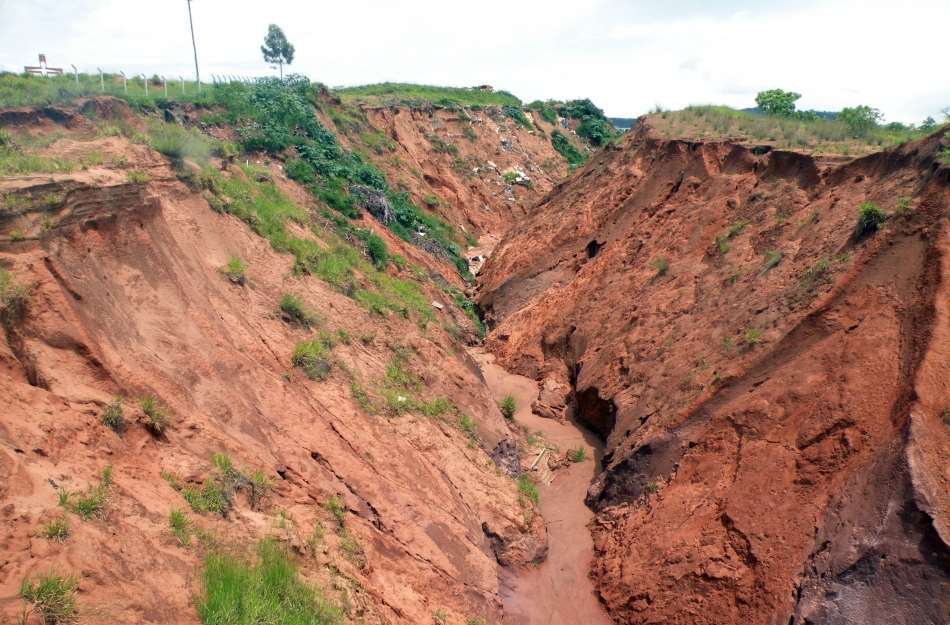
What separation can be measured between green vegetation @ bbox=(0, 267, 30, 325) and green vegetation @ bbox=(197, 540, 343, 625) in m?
3.56

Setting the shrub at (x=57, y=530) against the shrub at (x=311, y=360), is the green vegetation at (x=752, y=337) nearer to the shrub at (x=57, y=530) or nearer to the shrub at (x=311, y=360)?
the shrub at (x=311, y=360)

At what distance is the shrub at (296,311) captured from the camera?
37.6 ft

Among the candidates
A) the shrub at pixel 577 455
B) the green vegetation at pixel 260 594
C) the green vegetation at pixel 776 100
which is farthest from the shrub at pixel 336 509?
the green vegetation at pixel 776 100

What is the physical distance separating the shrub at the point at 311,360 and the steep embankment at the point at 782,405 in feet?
19.4

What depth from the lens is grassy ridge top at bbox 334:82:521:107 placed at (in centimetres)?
4141

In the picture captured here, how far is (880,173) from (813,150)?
3.37 m

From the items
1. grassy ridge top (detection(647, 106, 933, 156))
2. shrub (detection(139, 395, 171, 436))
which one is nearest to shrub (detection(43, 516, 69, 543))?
shrub (detection(139, 395, 171, 436))

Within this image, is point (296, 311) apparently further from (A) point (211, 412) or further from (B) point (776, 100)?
(B) point (776, 100)

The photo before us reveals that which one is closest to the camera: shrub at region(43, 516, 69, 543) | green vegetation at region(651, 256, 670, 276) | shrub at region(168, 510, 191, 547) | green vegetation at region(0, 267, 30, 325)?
shrub at region(43, 516, 69, 543)

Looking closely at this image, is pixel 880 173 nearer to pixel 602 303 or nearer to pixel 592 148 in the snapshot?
pixel 602 303

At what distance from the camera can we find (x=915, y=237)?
31.8ft

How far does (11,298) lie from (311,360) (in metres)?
4.71

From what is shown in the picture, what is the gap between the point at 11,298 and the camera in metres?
6.57

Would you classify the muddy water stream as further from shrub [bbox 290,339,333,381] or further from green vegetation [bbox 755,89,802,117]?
green vegetation [bbox 755,89,802,117]
